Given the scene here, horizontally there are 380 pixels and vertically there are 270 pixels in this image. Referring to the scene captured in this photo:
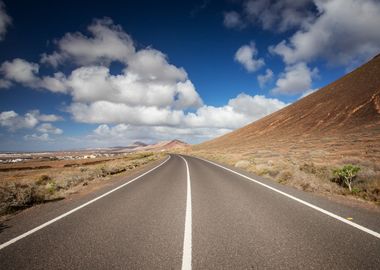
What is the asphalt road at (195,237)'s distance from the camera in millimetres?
3748

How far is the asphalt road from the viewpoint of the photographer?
375cm

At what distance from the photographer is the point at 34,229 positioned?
18.0 feet

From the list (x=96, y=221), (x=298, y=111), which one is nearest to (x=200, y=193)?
(x=96, y=221)

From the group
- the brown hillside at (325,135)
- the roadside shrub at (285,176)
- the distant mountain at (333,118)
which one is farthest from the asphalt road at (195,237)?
the distant mountain at (333,118)

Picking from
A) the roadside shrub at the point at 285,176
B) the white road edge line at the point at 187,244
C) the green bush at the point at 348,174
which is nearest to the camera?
the white road edge line at the point at 187,244

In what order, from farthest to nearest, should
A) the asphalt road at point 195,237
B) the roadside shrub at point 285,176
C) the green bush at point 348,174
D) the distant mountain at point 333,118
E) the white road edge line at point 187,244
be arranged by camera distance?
the distant mountain at point 333,118
the roadside shrub at point 285,176
the green bush at point 348,174
the asphalt road at point 195,237
the white road edge line at point 187,244

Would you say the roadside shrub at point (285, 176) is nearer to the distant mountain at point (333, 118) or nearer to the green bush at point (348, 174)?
the green bush at point (348, 174)

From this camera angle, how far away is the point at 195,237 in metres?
4.83

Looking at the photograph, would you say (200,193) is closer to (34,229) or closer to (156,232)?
(156,232)

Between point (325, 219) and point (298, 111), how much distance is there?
279 ft

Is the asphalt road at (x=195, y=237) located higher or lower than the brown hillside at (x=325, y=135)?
lower

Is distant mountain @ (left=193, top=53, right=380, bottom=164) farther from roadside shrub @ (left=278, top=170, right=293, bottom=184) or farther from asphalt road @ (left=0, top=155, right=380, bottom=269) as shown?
asphalt road @ (left=0, top=155, right=380, bottom=269)

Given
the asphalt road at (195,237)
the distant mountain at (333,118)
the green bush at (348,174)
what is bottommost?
the asphalt road at (195,237)

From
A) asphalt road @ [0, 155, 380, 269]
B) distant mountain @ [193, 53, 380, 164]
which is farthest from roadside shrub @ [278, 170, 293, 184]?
distant mountain @ [193, 53, 380, 164]
